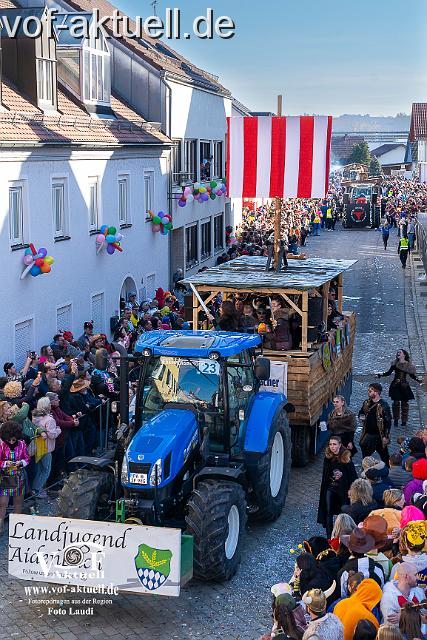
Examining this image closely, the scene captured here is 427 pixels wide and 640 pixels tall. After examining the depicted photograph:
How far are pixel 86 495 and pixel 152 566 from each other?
1.07 metres

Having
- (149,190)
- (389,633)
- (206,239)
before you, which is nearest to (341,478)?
(389,633)

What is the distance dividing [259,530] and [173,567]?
9.58 feet

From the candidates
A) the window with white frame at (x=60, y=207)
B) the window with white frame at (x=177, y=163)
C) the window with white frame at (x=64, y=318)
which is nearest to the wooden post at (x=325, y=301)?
→ the window with white frame at (x=64, y=318)

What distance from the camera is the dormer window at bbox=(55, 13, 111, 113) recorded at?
21.1 metres

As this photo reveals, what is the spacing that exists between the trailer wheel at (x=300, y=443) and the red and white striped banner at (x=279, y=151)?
4.59 meters

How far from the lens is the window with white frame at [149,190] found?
24328 millimetres

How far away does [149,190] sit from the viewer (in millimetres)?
24703

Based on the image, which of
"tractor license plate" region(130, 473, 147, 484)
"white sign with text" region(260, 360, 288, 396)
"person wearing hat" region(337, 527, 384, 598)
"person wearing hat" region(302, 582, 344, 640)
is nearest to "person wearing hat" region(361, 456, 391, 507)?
"person wearing hat" region(337, 527, 384, 598)

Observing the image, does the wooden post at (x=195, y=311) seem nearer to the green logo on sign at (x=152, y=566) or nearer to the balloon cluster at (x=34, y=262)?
the balloon cluster at (x=34, y=262)

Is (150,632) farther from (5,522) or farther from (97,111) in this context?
(97,111)

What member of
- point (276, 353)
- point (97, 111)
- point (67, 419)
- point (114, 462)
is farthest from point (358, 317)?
point (114, 462)

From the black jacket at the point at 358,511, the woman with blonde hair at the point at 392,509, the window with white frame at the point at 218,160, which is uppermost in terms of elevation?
the window with white frame at the point at 218,160

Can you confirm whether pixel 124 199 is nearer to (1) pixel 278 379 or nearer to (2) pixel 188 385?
(1) pixel 278 379

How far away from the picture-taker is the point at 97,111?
21.9m
